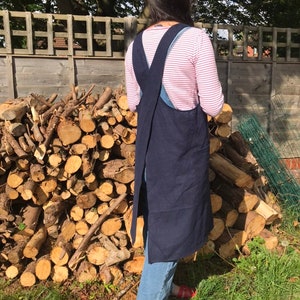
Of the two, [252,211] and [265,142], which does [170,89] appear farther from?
[265,142]

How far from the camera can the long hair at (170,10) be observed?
1.86 meters

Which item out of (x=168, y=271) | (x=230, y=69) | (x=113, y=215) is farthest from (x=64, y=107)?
(x=230, y=69)

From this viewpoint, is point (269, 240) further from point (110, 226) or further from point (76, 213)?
point (76, 213)

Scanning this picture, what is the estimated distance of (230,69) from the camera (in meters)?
5.93

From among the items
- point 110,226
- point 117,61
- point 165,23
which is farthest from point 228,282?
point 117,61

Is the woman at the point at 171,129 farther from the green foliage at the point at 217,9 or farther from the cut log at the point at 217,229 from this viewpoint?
the green foliage at the point at 217,9

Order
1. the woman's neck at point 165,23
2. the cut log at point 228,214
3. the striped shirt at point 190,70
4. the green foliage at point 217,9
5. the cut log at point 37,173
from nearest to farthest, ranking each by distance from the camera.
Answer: the striped shirt at point 190,70, the woman's neck at point 165,23, the cut log at point 37,173, the cut log at point 228,214, the green foliage at point 217,9

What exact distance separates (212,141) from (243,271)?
1037 millimetres

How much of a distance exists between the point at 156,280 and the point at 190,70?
115 centimetres

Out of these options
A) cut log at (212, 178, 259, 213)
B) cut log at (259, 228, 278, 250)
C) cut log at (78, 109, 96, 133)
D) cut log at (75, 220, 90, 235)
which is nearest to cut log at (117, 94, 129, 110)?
cut log at (78, 109, 96, 133)

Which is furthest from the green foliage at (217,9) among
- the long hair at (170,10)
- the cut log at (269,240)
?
the long hair at (170,10)

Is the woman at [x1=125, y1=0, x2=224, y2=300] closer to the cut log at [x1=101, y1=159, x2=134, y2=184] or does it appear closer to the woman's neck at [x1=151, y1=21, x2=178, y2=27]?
the woman's neck at [x1=151, y1=21, x2=178, y2=27]

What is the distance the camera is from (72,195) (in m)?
2.90

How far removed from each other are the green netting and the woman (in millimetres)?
2072
